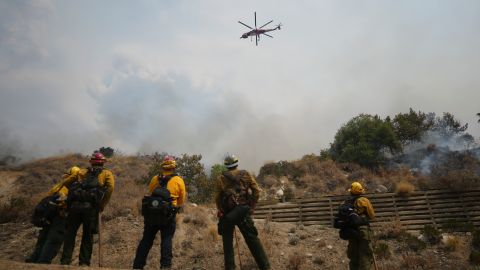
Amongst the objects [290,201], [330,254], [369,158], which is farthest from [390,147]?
[330,254]

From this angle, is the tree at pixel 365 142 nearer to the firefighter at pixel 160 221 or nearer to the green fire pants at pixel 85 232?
the firefighter at pixel 160 221

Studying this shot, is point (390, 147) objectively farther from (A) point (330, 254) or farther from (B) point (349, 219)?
(B) point (349, 219)

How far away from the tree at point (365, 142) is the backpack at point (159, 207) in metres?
21.6

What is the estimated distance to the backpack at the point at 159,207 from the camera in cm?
524

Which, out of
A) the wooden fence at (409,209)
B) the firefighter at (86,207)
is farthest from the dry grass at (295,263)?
the wooden fence at (409,209)

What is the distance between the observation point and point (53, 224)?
19.2 ft

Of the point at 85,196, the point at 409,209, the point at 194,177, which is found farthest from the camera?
the point at 194,177

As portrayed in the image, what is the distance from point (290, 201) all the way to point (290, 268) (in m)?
8.37

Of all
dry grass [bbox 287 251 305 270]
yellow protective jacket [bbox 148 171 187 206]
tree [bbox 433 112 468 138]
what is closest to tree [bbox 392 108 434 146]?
tree [bbox 433 112 468 138]

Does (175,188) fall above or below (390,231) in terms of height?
above

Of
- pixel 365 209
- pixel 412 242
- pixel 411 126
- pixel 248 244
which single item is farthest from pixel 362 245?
pixel 411 126

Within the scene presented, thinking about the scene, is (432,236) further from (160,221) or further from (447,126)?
(447,126)

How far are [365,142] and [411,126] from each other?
23.1ft

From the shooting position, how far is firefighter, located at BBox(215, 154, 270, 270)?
5320mm
